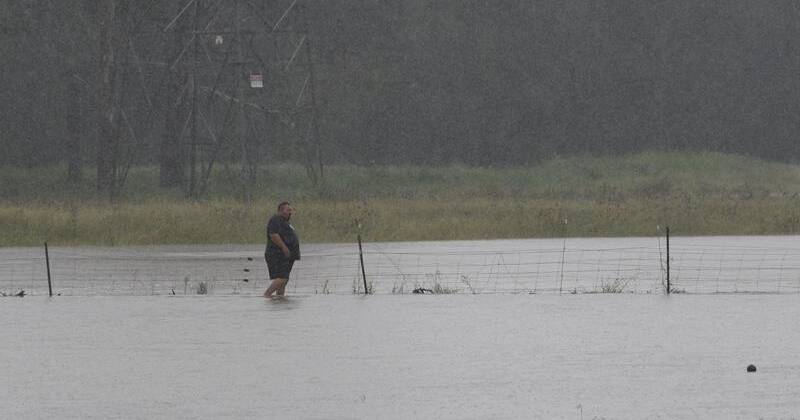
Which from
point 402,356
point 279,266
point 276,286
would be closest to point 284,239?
point 279,266

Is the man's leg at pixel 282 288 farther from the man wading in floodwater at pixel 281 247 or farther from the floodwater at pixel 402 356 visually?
the floodwater at pixel 402 356

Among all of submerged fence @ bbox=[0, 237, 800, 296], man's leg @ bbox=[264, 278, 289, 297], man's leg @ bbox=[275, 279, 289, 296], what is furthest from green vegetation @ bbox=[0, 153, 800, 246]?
man's leg @ bbox=[264, 278, 289, 297]

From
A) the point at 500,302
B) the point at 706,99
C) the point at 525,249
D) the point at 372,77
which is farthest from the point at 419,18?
the point at 500,302

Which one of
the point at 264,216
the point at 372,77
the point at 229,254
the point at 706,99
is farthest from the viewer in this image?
the point at 706,99

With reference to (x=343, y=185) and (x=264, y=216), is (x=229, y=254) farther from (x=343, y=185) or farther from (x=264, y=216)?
(x=343, y=185)

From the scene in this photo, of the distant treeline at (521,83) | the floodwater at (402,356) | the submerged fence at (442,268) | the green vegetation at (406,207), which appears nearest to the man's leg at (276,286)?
the floodwater at (402,356)

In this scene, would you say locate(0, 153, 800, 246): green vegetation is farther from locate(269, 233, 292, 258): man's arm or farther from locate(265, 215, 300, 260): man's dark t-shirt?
locate(269, 233, 292, 258): man's arm

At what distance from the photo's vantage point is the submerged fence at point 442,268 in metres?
24.5

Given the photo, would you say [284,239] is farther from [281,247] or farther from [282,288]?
[282,288]

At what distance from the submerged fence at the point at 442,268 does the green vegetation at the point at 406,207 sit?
2.00 meters

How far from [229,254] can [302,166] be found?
102ft

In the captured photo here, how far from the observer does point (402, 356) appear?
16.1 meters

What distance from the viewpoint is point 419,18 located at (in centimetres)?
8450

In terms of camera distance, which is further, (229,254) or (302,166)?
(302,166)
